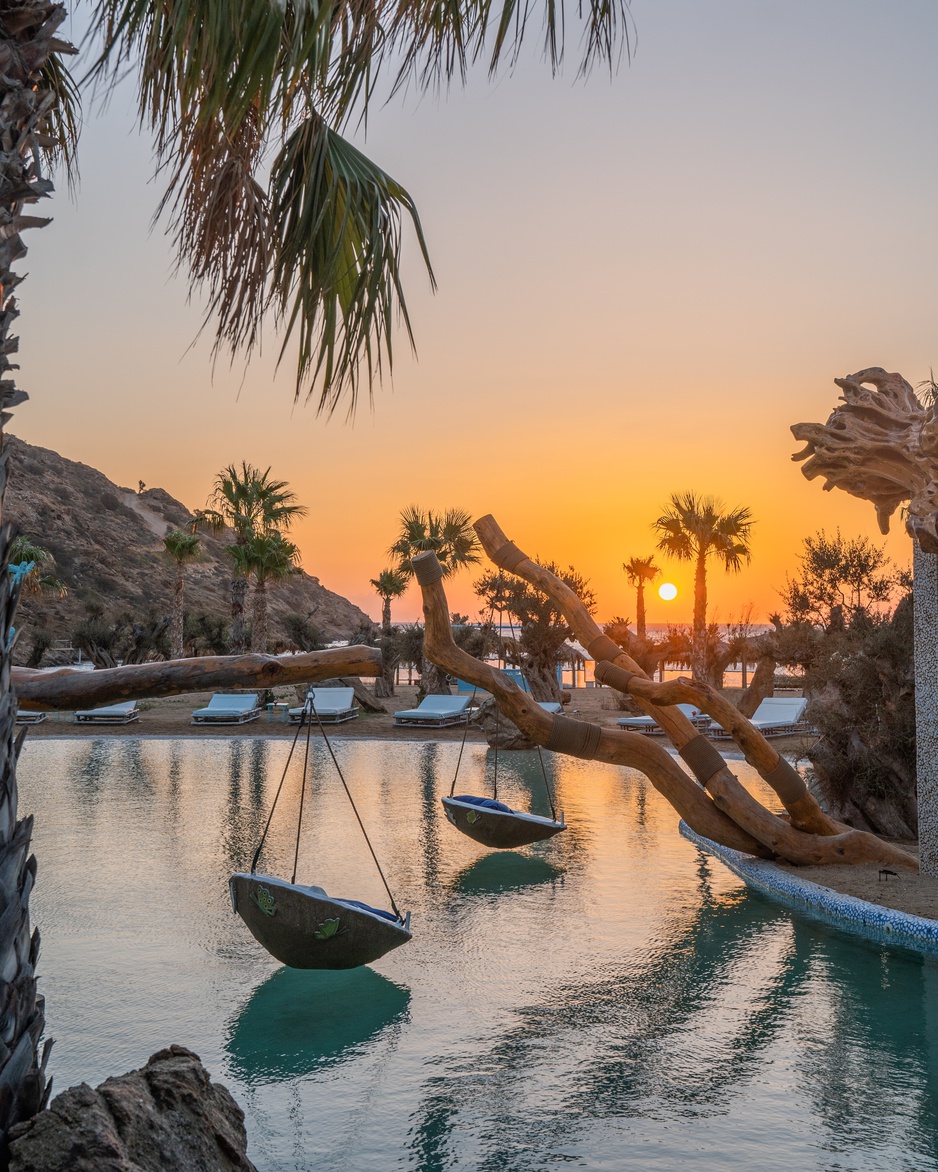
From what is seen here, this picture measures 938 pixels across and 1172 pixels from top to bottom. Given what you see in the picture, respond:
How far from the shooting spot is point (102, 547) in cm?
6212

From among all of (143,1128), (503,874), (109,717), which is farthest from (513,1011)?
(109,717)

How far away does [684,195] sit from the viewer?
11078mm

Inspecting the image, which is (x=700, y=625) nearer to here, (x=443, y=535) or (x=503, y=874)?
(x=443, y=535)

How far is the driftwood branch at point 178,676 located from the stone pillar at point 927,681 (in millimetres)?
6447

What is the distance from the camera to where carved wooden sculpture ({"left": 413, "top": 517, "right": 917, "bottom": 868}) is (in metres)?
7.93

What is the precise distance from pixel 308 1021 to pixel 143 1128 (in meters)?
4.14

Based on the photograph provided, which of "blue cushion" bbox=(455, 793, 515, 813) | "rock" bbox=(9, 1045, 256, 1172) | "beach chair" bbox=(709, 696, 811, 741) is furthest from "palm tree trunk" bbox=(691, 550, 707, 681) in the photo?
"rock" bbox=(9, 1045, 256, 1172)

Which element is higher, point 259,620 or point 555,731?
point 259,620

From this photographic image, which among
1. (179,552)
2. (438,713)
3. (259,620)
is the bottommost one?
(438,713)

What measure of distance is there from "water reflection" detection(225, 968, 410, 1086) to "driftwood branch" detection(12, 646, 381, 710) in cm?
349

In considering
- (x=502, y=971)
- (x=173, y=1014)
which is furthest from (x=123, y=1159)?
(x=502, y=971)

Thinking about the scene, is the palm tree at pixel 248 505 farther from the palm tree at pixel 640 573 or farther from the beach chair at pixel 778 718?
the palm tree at pixel 640 573

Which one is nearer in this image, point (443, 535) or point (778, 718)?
point (778, 718)

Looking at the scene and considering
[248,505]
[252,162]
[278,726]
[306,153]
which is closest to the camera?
[306,153]
